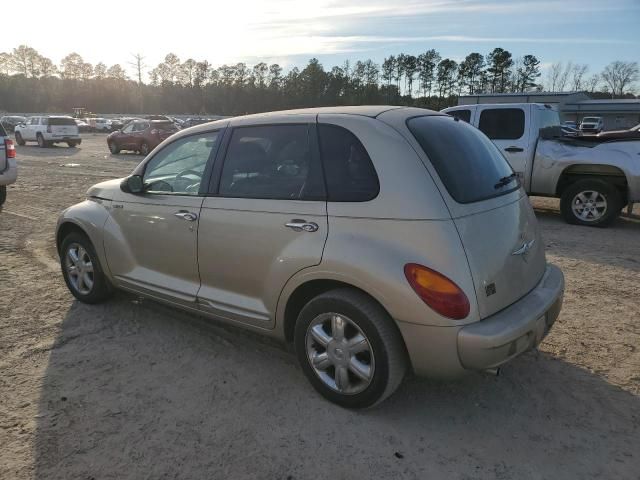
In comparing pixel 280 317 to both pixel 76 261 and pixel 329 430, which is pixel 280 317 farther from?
pixel 76 261

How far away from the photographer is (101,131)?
54.5m

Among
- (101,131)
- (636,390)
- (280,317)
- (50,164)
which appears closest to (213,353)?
(280,317)

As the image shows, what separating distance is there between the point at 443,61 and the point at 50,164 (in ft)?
294

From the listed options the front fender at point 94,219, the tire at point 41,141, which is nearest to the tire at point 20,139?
the tire at point 41,141

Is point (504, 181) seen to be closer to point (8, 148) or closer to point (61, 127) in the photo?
point (8, 148)

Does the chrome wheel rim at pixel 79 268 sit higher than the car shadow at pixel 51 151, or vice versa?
the car shadow at pixel 51 151

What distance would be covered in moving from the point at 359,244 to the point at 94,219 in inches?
107

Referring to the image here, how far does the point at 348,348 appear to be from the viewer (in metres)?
2.99

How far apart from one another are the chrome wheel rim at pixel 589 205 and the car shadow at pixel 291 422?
546 centimetres

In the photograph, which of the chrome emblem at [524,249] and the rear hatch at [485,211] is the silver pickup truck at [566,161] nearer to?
the rear hatch at [485,211]

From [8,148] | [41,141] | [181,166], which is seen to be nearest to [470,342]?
[181,166]

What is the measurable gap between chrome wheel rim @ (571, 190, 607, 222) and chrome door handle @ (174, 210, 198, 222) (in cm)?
703

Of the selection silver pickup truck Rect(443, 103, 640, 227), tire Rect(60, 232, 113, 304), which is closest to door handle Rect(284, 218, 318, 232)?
tire Rect(60, 232, 113, 304)

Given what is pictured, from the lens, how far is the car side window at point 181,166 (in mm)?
3805
